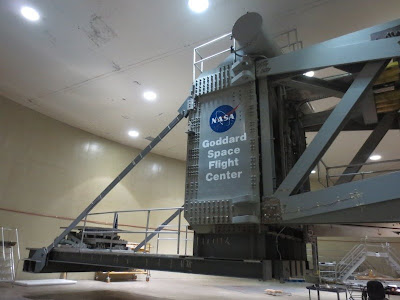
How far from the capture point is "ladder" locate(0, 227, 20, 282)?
11.7 meters

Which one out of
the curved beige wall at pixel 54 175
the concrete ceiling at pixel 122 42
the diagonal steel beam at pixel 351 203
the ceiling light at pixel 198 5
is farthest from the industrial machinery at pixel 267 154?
the curved beige wall at pixel 54 175

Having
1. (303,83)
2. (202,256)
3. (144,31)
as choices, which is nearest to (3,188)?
(144,31)

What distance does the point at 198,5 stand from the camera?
26.0 feet

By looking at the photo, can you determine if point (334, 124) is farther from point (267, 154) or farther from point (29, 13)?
point (29, 13)

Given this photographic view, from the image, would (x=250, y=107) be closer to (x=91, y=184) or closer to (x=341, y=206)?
(x=341, y=206)

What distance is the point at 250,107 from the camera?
553 centimetres

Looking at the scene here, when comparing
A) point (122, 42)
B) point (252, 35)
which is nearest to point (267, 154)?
point (252, 35)

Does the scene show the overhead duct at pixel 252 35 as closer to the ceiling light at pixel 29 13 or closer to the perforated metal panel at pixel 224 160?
the perforated metal panel at pixel 224 160

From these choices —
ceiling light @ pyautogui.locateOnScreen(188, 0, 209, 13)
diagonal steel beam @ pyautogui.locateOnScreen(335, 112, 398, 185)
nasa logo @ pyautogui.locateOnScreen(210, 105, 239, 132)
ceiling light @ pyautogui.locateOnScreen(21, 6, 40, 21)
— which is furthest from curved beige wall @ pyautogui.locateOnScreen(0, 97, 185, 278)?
diagonal steel beam @ pyautogui.locateOnScreen(335, 112, 398, 185)

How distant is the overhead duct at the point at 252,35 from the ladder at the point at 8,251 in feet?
38.5

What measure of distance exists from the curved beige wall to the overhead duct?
38.6 feet

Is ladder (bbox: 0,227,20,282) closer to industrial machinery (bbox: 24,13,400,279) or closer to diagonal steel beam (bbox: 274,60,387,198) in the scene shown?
industrial machinery (bbox: 24,13,400,279)

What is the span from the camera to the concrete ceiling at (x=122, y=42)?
804cm

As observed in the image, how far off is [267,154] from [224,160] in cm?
80
